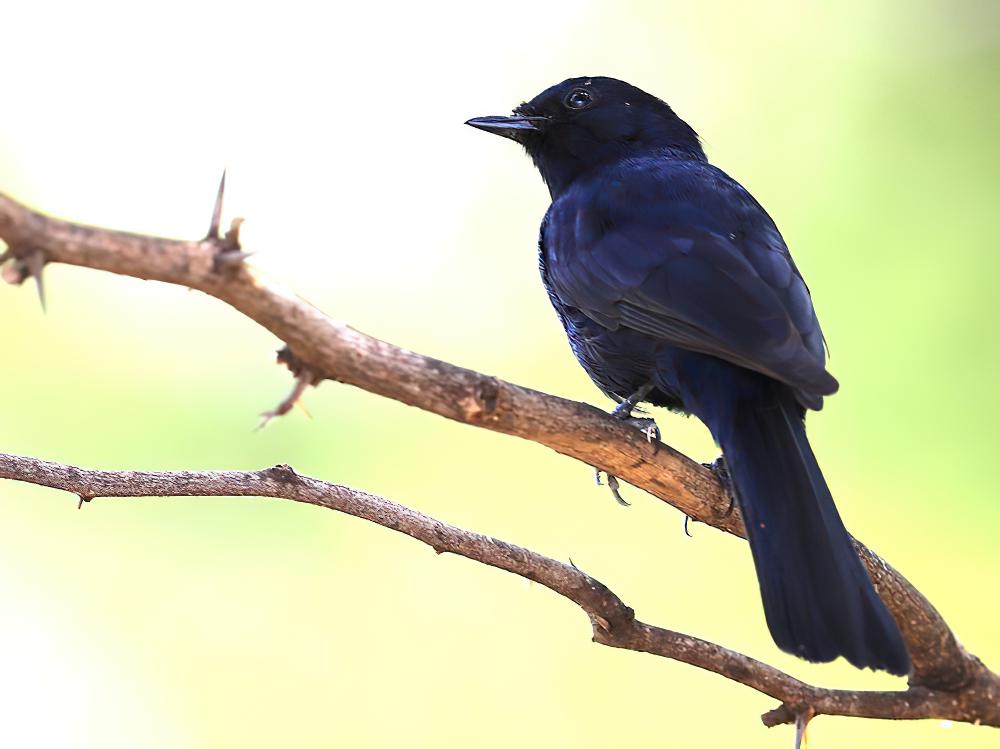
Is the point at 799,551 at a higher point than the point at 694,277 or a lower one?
lower

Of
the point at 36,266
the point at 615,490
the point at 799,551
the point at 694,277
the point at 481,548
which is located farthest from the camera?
the point at 615,490

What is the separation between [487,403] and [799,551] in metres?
0.97

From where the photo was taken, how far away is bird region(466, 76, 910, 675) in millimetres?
2777

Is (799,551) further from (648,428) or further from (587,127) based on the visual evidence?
(587,127)

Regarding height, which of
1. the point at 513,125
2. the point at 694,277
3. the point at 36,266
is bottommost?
the point at 36,266

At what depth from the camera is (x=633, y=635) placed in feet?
9.23

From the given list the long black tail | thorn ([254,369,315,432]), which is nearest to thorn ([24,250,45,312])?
thorn ([254,369,315,432])

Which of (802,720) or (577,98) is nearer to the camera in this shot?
(802,720)

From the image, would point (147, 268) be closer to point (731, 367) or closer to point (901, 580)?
point (731, 367)

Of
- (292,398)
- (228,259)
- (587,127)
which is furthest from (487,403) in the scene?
→ (587,127)

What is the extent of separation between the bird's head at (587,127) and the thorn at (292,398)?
2652 mm

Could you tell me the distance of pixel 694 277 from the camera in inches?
132

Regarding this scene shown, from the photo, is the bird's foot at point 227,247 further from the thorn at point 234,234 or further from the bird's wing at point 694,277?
the bird's wing at point 694,277

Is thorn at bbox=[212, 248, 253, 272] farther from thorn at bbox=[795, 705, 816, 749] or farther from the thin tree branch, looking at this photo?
thorn at bbox=[795, 705, 816, 749]
